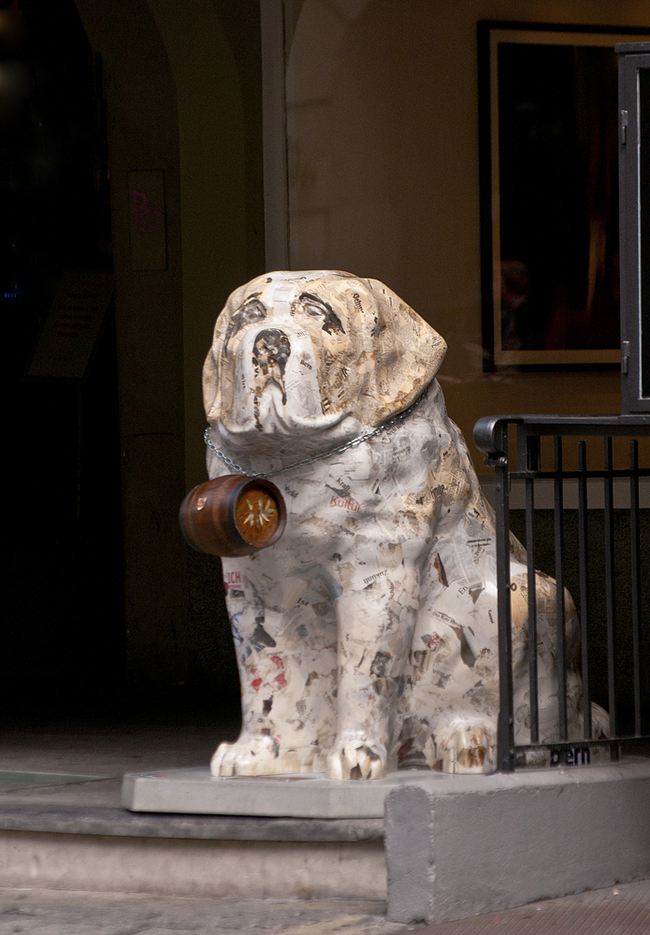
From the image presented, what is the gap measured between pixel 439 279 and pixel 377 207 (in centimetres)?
43

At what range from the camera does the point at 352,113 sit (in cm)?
659

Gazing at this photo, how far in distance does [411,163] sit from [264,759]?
3.32 m

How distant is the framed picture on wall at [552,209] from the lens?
658cm

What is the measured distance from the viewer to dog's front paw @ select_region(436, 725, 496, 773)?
13.7ft

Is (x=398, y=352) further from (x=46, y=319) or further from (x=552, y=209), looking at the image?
(x=46, y=319)

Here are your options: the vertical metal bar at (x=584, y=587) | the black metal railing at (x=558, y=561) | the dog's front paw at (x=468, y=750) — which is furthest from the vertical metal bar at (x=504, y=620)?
the vertical metal bar at (x=584, y=587)

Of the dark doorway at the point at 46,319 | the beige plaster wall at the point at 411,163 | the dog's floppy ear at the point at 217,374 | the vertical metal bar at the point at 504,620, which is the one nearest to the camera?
the vertical metal bar at the point at 504,620

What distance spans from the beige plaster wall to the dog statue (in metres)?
2.24

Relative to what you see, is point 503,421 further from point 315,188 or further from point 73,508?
point 73,508

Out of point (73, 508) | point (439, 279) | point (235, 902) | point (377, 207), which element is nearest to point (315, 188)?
point (377, 207)

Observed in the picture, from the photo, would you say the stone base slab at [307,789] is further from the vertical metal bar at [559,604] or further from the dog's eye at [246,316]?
the dog's eye at [246,316]

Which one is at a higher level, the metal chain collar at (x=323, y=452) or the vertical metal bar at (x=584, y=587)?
the metal chain collar at (x=323, y=452)

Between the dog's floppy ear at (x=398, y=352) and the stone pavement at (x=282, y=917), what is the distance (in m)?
1.39

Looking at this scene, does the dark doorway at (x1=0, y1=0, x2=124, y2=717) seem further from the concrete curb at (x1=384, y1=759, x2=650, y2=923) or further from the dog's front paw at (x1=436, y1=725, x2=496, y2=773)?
the concrete curb at (x1=384, y1=759, x2=650, y2=923)
